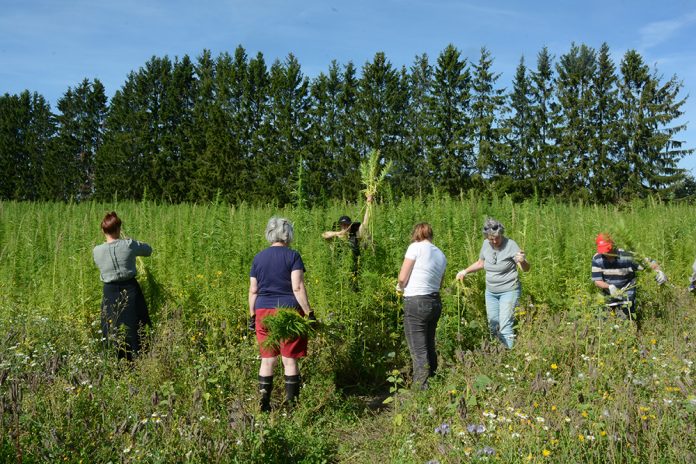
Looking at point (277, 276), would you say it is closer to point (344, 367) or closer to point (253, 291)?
point (253, 291)

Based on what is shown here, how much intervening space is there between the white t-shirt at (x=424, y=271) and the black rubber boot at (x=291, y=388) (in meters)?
1.32

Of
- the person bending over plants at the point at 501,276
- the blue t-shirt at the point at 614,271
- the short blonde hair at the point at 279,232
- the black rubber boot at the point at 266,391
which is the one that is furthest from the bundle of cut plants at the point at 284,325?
the blue t-shirt at the point at 614,271

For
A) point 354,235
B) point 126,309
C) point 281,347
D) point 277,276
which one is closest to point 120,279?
point 126,309

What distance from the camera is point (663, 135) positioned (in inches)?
1604

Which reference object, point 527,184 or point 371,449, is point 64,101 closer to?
point 527,184

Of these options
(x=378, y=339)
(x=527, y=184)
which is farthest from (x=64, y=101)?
(x=378, y=339)

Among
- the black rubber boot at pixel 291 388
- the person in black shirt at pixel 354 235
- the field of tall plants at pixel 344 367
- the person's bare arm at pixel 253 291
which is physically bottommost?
the black rubber boot at pixel 291 388

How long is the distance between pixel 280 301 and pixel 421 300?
1.32 meters

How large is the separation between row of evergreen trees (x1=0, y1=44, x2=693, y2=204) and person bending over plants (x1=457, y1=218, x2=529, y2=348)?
81.2 feet

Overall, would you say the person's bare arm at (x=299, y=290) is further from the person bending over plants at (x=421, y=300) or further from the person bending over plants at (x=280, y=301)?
the person bending over plants at (x=421, y=300)

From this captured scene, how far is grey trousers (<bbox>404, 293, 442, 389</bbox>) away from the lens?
17.3ft

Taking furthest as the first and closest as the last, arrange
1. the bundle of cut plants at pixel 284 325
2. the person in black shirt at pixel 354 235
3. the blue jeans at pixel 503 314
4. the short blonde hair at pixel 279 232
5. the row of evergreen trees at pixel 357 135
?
the row of evergreen trees at pixel 357 135, the person in black shirt at pixel 354 235, the blue jeans at pixel 503 314, the short blonde hair at pixel 279 232, the bundle of cut plants at pixel 284 325

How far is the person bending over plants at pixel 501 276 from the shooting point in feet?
20.0

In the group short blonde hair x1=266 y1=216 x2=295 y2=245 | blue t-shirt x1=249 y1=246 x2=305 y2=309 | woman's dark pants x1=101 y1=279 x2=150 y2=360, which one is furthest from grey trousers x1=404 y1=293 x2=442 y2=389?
woman's dark pants x1=101 y1=279 x2=150 y2=360
